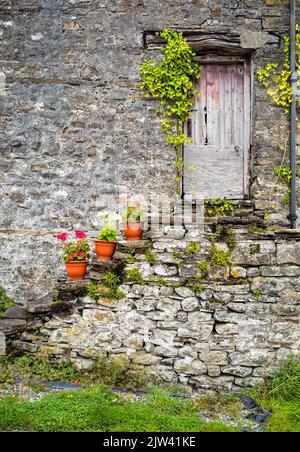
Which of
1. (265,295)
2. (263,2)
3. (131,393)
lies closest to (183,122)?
(263,2)

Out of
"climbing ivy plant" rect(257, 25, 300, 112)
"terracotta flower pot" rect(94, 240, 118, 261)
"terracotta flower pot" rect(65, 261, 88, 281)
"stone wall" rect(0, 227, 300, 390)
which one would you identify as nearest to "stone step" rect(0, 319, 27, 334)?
"stone wall" rect(0, 227, 300, 390)

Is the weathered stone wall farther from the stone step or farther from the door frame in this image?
the stone step

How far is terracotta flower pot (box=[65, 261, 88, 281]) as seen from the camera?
570 cm

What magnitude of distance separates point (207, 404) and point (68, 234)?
9.84 ft

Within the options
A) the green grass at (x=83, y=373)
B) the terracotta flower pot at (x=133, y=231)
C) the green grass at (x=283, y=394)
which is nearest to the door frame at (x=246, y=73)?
the terracotta flower pot at (x=133, y=231)

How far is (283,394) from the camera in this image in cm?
488

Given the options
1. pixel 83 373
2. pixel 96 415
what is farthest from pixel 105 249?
pixel 96 415

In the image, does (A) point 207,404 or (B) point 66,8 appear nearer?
(A) point 207,404

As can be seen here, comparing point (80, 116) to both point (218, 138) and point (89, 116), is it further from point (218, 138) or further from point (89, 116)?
point (218, 138)

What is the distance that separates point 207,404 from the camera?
478 centimetres

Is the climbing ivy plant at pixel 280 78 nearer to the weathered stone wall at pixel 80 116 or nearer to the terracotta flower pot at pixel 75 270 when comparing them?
the weathered stone wall at pixel 80 116

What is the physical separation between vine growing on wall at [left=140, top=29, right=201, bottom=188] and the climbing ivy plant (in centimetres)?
93
